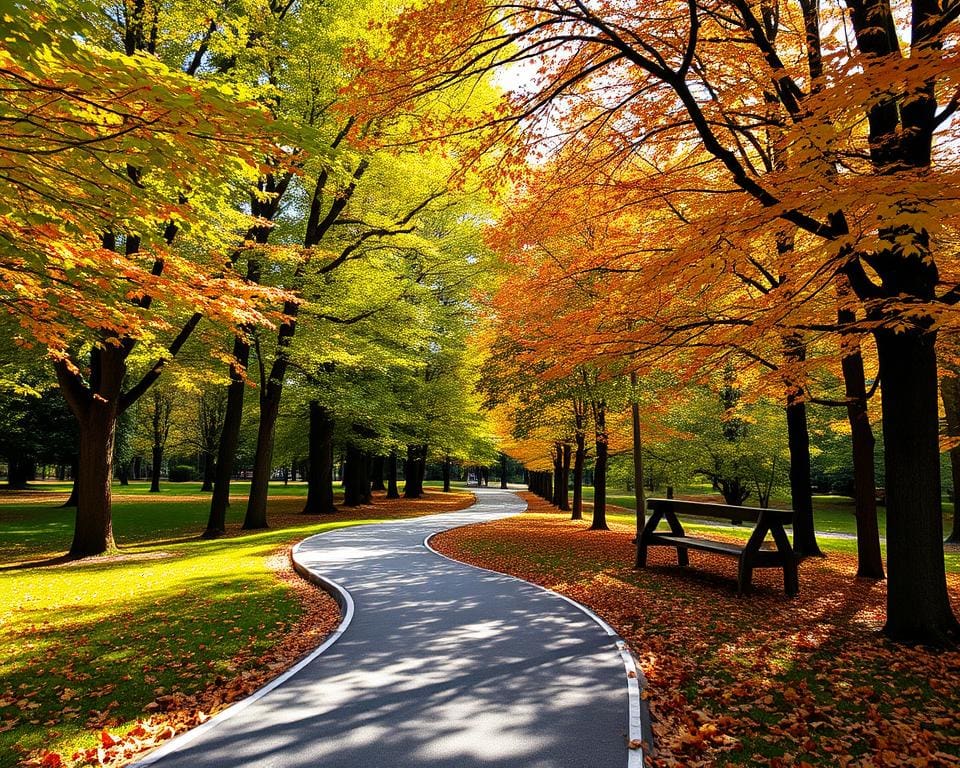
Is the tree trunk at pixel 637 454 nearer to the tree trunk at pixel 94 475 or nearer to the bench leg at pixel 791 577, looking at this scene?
the bench leg at pixel 791 577

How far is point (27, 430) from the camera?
32.1 m

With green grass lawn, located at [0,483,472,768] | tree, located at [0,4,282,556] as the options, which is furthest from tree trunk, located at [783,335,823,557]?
tree, located at [0,4,282,556]

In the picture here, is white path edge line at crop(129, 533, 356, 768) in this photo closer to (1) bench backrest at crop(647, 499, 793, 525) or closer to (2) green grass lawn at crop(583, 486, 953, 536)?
(1) bench backrest at crop(647, 499, 793, 525)

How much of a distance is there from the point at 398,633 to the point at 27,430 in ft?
122

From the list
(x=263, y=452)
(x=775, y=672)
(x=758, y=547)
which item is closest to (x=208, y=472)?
(x=263, y=452)

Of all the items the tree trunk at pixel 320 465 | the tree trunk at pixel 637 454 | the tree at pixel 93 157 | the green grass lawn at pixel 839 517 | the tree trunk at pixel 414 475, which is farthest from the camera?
the tree trunk at pixel 414 475

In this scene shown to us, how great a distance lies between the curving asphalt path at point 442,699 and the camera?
3.51 metres

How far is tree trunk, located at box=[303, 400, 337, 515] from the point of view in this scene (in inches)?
953

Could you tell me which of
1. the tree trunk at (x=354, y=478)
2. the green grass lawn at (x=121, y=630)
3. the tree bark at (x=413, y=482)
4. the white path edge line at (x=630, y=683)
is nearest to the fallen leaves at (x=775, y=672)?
the white path edge line at (x=630, y=683)

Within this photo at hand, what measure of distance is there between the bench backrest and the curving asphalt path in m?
3.33

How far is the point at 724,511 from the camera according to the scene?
887cm

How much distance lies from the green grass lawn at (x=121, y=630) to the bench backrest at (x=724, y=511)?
22.1 ft

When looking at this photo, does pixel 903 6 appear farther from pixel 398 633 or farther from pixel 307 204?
pixel 307 204

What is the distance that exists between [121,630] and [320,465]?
59.6 ft
